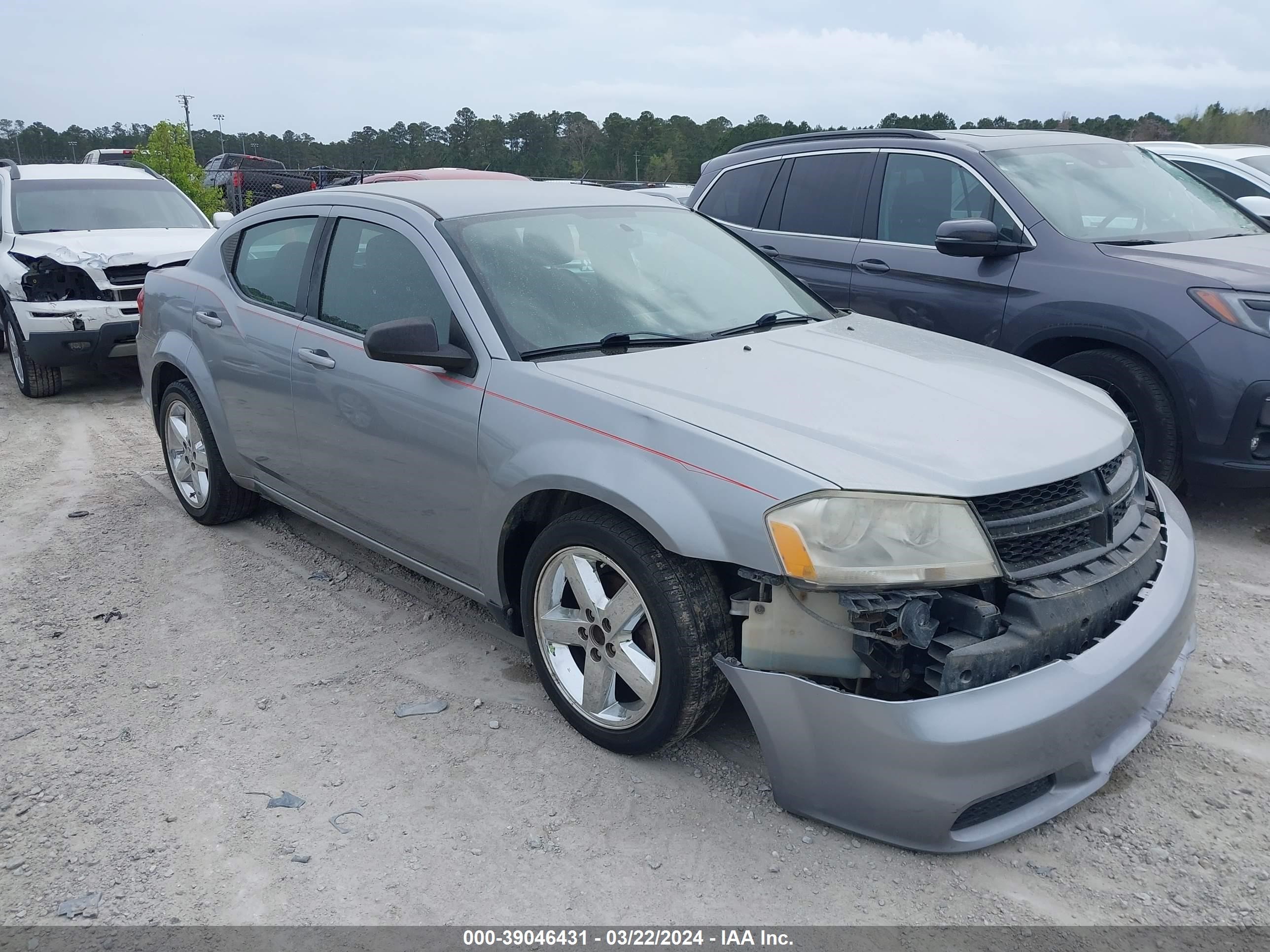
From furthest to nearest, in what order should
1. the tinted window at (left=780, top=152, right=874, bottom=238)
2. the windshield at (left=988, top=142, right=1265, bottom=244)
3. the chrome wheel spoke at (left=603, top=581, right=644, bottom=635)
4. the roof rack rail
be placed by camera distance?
the tinted window at (left=780, top=152, right=874, bottom=238) → the roof rack rail → the windshield at (left=988, top=142, right=1265, bottom=244) → the chrome wheel spoke at (left=603, top=581, right=644, bottom=635)

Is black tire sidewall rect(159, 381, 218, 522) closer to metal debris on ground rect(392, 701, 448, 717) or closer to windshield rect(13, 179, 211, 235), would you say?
metal debris on ground rect(392, 701, 448, 717)

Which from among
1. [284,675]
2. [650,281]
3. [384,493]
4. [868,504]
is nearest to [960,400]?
[868,504]

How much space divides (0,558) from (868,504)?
14.5ft

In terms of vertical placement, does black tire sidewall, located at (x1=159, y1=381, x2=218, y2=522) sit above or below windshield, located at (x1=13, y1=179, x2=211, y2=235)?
below

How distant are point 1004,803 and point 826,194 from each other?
14.8ft

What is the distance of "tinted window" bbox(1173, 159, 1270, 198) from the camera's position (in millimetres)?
8023

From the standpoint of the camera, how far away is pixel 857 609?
8.08 ft

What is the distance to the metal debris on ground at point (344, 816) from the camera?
2.84 m

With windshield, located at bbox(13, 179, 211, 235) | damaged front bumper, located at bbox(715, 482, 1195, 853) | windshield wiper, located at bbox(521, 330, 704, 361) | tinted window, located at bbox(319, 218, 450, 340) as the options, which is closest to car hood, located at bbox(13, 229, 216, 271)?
windshield, located at bbox(13, 179, 211, 235)

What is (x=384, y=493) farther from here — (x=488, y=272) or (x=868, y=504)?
(x=868, y=504)

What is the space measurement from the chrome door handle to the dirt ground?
42.4 inches

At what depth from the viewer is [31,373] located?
8.48 meters

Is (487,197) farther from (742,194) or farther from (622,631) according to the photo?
(742,194)

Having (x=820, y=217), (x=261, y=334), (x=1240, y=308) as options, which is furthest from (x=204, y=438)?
(x=1240, y=308)
